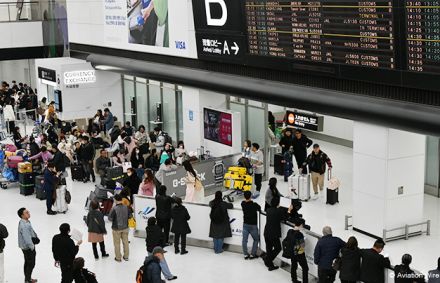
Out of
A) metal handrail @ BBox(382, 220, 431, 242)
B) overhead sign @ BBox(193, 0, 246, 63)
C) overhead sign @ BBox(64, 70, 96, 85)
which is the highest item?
overhead sign @ BBox(193, 0, 246, 63)

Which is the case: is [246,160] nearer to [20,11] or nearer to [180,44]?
[180,44]

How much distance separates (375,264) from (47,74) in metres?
19.0

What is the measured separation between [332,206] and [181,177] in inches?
151

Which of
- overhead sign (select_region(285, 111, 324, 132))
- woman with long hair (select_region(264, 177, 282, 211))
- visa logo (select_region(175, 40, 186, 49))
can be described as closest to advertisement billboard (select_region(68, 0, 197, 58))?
visa logo (select_region(175, 40, 186, 49))

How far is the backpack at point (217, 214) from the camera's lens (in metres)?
13.6

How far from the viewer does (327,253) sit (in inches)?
446

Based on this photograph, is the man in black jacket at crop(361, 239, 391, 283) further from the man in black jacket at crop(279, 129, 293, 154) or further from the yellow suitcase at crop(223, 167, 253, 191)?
the man in black jacket at crop(279, 129, 293, 154)

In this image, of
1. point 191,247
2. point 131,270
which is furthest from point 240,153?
point 131,270

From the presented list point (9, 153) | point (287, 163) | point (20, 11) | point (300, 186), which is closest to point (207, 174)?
point (300, 186)

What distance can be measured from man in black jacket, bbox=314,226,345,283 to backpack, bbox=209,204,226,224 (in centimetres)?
267

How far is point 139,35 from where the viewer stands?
73.5 ft

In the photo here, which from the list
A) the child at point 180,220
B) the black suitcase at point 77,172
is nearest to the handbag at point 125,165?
the black suitcase at point 77,172

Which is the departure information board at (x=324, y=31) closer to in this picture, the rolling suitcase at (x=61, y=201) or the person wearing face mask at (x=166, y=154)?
the person wearing face mask at (x=166, y=154)

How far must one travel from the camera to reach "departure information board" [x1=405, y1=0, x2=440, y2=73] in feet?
34.1
